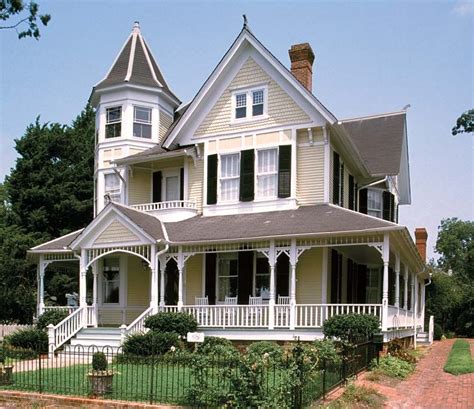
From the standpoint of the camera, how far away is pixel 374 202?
2791cm

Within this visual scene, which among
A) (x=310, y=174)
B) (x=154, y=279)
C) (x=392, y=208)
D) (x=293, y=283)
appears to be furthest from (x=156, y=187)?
(x=392, y=208)

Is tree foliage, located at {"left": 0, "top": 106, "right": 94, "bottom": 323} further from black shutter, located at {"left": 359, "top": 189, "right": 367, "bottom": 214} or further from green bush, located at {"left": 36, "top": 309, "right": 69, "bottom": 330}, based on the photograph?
black shutter, located at {"left": 359, "top": 189, "right": 367, "bottom": 214}

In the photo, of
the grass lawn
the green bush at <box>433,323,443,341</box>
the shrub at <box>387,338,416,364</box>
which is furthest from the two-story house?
the green bush at <box>433,323,443,341</box>

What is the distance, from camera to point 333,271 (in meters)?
21.8

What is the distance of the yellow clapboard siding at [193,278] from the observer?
75.9 feet

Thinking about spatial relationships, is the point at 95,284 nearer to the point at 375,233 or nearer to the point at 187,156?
the point at 187,156

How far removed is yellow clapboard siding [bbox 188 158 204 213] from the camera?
24.2m

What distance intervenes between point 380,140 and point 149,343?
14.8 m

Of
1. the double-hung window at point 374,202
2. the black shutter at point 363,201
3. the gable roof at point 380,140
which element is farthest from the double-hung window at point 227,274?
the double-hung window at point 374,202

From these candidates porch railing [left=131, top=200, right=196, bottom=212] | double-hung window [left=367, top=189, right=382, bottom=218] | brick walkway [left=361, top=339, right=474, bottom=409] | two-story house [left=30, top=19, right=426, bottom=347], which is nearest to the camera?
brick walkway [left=361, top=339, right=474, bottom=409]

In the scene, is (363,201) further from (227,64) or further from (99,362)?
(99,362)

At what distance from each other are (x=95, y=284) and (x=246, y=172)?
22.9ft

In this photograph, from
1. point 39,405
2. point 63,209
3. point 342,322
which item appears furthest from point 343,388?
point 63,209

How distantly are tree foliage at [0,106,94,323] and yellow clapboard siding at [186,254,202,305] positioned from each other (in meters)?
18.6
